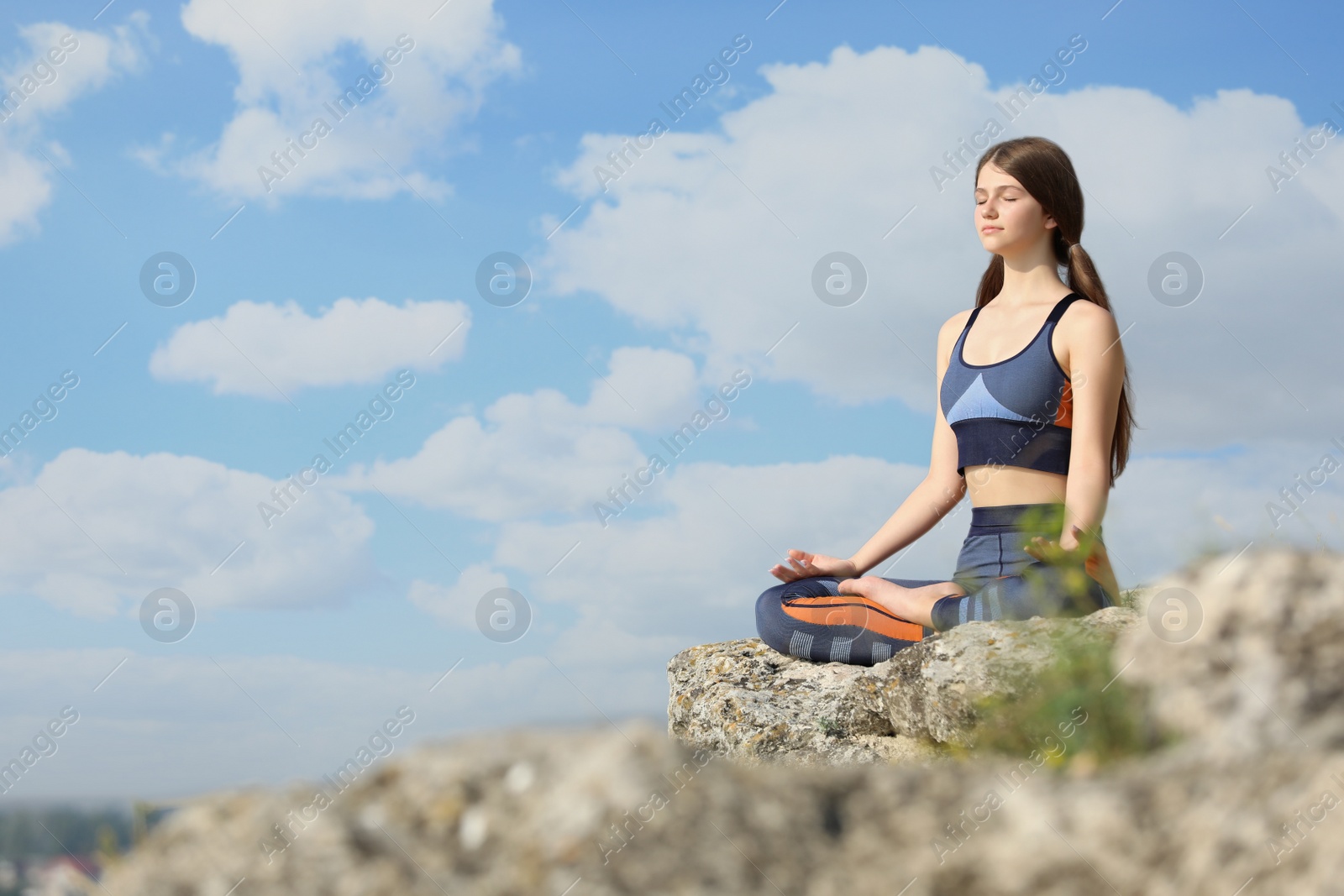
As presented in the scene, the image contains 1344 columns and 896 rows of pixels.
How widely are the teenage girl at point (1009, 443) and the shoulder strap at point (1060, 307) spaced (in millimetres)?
13

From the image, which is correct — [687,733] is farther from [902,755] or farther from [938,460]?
[938,460]

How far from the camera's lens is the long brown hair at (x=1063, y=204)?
555 cm

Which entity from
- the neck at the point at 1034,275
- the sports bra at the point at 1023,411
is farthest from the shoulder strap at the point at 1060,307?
the neck at the point at 1034,275

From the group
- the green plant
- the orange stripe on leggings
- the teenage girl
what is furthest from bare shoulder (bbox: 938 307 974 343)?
the green plant

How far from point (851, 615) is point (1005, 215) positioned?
241 cm

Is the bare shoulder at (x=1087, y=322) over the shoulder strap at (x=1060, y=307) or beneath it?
beneath

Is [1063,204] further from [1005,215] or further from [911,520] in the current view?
[911,520]

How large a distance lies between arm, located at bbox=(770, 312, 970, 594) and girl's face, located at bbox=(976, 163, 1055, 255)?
0.81 metres

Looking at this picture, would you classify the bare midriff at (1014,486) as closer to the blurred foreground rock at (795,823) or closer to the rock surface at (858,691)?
the rock surface at (858,691)

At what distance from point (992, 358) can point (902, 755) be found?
2.28 meters

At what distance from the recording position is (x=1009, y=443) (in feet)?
18.3

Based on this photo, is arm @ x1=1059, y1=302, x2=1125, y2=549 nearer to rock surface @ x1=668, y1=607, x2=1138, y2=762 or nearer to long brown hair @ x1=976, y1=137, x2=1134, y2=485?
long brown hair @ x1=976, y1=137, x2=1134, y2=485

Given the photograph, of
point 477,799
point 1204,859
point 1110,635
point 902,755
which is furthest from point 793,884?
point 902,755

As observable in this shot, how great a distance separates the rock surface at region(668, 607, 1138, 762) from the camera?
423 cm
